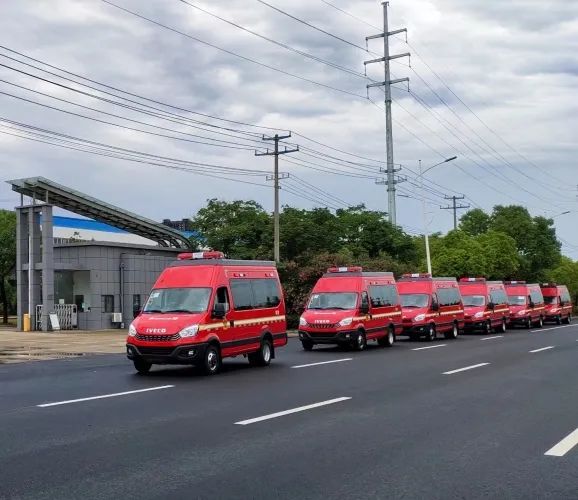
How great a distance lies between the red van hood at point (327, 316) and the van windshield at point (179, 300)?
7.08 m

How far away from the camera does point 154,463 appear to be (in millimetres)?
7227

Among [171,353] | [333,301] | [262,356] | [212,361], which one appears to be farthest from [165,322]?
[333,301]

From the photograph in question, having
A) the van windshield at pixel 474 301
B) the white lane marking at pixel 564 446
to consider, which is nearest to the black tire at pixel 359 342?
the van windshield at pixel 474 301

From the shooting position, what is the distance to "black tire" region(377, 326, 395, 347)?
25.7 meters

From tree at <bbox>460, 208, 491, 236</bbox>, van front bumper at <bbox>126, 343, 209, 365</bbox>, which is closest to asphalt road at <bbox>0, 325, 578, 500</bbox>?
van front bumper at <bbox>126, 343, 209, 365</bbox>

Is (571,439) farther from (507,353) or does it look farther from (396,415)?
(507,353)

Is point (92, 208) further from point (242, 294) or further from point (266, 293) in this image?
point (242, 294)

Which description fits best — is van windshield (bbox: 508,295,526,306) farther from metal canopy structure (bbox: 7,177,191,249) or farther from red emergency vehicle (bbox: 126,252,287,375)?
red emergency vehicle (bbox: 126,252,287,375)

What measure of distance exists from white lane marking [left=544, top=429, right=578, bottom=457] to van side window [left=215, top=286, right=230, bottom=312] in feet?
30.2

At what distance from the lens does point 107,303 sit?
138 ft

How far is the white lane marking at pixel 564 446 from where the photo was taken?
25.3 feet

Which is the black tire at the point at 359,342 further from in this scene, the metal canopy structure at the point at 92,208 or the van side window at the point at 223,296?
the metal canopy structure at the point at 92,208

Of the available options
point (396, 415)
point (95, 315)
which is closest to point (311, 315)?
point (396, 415)

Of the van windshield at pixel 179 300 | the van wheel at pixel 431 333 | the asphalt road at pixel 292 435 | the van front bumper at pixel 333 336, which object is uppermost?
the van windshield at pixel 179 300
